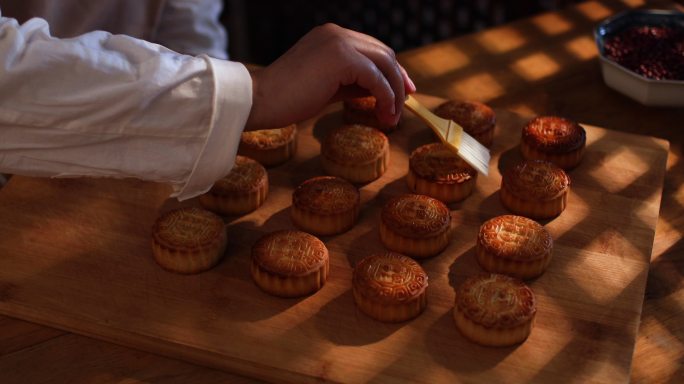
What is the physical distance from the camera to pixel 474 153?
1799mm

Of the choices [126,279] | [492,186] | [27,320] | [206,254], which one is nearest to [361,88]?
[492,186]

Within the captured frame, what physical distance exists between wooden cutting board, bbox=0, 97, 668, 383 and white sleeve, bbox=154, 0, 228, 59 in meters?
0.58

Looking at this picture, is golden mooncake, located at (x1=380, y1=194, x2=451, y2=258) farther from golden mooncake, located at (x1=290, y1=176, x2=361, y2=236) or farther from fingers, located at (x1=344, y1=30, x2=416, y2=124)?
fingers, located at (x1=344, y1=30, x2=416, y2=124)

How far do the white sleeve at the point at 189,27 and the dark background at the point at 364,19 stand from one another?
120 cm

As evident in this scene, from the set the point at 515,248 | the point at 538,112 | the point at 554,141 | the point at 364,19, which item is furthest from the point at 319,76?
the point at 364,19

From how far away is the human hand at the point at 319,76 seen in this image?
1.54 metres

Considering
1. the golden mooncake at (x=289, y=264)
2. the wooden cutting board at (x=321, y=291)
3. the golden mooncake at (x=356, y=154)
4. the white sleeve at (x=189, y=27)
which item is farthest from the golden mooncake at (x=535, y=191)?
the white sleeve at (x=189, y=27)

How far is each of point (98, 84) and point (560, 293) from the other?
0.86m

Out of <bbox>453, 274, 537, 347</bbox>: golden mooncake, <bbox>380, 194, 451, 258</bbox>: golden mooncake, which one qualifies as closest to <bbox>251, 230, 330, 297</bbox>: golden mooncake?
<bbox>380, 194, 451, 258</bbox>: golden mooncake

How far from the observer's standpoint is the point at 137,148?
4.82ft

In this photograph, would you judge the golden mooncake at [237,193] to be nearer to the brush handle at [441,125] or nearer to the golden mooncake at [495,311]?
A: the brush handle at [441,125]

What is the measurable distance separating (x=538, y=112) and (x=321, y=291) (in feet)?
2.76

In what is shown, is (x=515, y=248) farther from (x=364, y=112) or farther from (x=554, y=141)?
(x=364, y=112)

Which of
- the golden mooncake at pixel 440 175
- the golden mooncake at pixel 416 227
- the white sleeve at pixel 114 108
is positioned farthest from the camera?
the golden mooncake at pixel 440 175
